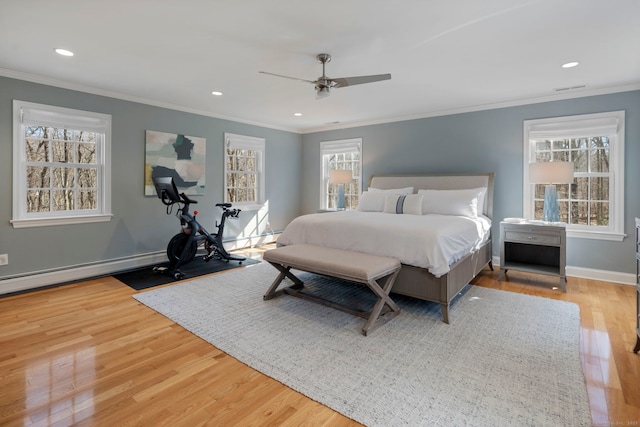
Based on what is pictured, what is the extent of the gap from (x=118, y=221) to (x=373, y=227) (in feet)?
11.7

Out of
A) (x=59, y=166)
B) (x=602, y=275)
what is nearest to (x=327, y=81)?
(x=59, y=166)

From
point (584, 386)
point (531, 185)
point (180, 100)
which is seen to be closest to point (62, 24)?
point (180, 100)

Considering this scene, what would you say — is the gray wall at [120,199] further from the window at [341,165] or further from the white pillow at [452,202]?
the white pillow at [452,202]

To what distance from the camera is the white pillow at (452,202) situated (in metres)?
4.27

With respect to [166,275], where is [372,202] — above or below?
above

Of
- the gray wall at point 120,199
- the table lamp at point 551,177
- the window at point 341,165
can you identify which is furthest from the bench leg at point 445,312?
the gray wall at point 120,199

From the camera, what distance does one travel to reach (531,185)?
452 cm

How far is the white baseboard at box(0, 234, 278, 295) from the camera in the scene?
3.70 m

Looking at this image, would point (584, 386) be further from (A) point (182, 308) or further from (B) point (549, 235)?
(A) point (182, 308)

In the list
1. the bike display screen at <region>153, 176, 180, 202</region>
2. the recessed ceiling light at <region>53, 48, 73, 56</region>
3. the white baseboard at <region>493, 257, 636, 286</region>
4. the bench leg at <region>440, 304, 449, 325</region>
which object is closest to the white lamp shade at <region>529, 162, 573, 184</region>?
the white baseboard at <region>493, 257, 636, 286</region>

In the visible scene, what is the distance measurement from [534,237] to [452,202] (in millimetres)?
1023

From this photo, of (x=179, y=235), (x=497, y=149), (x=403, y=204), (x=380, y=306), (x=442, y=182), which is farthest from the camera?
(x=442, y=182)

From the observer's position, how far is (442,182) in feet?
16.4

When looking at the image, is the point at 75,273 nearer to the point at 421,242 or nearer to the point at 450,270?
the point at 421,242
